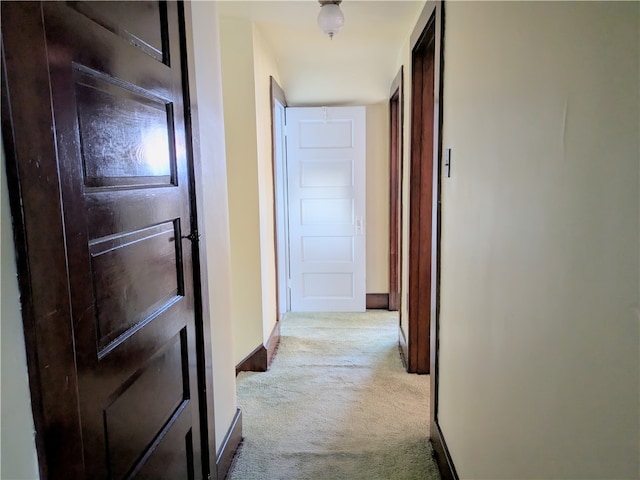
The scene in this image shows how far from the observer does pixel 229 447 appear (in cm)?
189

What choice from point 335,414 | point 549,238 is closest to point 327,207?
point 335,414

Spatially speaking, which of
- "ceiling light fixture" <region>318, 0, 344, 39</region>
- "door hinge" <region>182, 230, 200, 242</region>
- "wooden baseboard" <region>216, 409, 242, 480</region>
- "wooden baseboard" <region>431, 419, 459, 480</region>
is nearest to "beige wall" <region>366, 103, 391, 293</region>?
"ceiling light fixture" <region>318, 0, 344, 39</region>

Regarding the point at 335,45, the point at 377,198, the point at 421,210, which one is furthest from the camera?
the point at 377,198

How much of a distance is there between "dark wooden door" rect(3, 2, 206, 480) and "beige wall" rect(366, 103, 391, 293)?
289cm

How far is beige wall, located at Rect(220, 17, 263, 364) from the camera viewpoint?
103 inches

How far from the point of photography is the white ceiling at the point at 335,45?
2.44m

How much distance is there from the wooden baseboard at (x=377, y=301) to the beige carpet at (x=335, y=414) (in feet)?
2.50

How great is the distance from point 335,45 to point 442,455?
270 cm

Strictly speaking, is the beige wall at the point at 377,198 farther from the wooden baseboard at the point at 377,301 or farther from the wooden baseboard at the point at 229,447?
the wooden baseboard at the point at 229,447

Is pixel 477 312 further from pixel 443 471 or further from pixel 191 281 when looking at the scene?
pixel 191 281

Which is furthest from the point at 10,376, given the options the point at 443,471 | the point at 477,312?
the point at 443,471

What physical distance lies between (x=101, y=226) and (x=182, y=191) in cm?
46

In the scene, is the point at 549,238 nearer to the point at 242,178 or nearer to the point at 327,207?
the point at 242,178

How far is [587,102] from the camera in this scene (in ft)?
2.35
